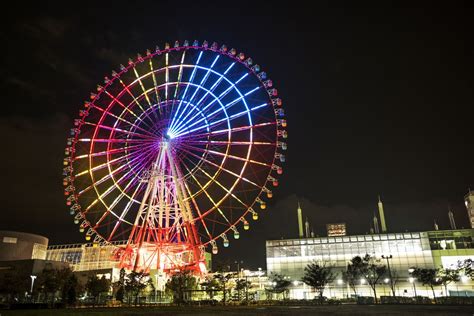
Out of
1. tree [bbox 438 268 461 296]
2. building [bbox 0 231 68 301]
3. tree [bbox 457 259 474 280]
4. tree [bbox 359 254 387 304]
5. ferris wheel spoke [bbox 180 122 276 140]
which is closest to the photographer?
ferris wheel spoke [bbox 180 122 276 140]

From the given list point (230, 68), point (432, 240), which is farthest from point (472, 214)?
point (230, 68)

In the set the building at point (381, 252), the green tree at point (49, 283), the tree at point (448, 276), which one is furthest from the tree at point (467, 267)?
the green tree at point (49, 283)

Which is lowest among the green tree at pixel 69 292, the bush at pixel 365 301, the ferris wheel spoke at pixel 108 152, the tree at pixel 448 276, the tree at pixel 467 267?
the bush at pixel 365 301

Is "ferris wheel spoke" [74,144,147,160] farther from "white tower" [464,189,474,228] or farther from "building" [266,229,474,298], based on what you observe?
"white tower" [464,189,474,228]

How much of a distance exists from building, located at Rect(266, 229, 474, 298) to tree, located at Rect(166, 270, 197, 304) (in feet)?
90.3

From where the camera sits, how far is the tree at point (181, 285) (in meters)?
47.9

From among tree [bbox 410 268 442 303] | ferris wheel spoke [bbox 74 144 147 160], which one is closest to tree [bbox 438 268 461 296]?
tree [bbox 410 268 442 303]

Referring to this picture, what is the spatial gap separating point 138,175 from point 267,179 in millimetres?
16441

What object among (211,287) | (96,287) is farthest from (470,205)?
(96,287)

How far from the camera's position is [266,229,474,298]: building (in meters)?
67.8

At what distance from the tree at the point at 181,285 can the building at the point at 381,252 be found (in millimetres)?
27520

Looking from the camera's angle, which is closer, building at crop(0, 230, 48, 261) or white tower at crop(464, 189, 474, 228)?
building at crop(0, 230, 48, 261)

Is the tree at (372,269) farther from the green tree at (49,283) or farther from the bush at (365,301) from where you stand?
the green tree at (49,283)

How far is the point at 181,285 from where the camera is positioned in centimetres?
4841
